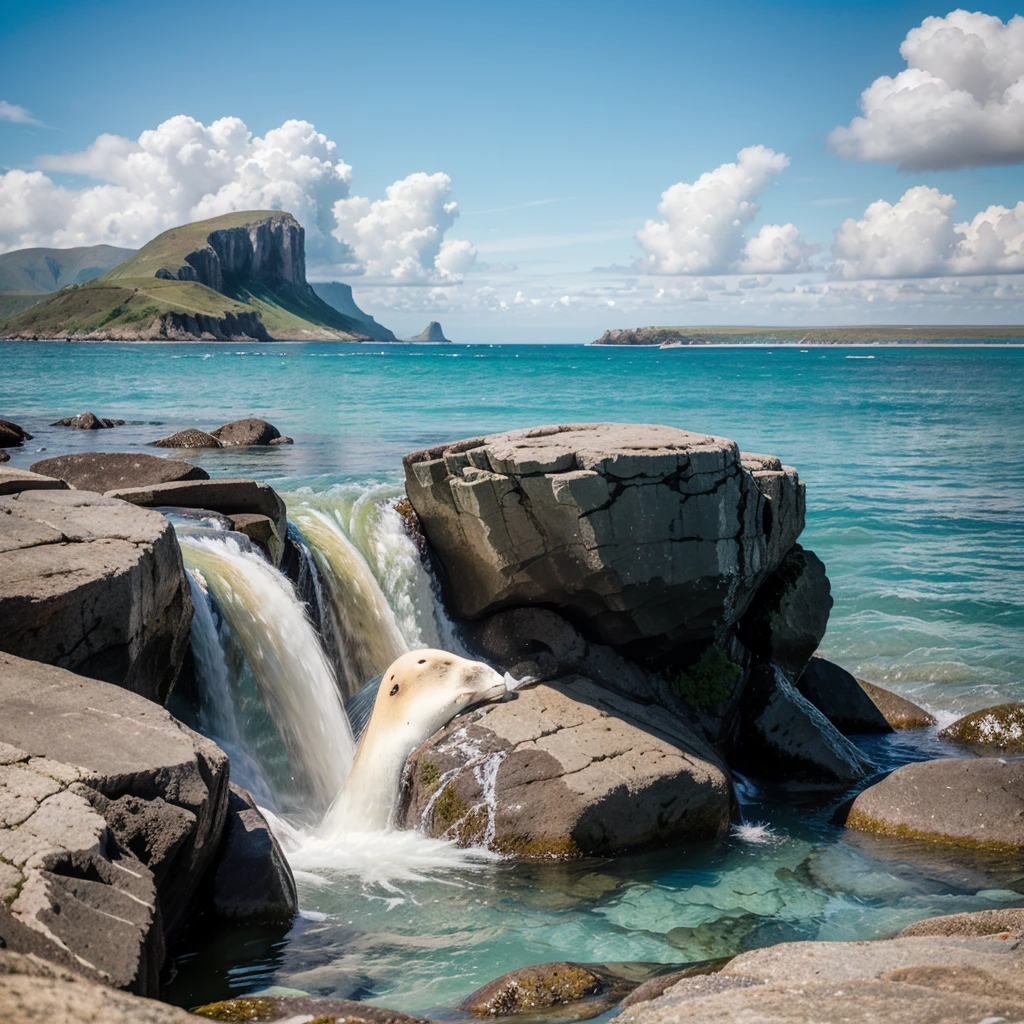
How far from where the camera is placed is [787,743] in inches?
484

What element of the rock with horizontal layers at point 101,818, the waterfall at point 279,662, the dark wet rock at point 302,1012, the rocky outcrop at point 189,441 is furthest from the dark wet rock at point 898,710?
the rocky outcrop at point 189,441

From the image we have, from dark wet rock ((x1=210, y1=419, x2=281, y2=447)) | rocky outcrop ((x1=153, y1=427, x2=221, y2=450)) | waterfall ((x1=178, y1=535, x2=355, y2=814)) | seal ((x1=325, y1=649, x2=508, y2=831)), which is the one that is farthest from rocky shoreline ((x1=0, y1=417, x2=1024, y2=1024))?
dark wet rock ((x1=210, y1=419, x2=281, y2=447))

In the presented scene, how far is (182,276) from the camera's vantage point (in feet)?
650

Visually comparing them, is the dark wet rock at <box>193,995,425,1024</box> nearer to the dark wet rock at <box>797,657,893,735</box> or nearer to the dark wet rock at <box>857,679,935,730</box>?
the dark wet rock at <box>797,657,893,735</box>

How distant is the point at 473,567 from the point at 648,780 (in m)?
4.01

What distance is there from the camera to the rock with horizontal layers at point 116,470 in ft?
48.1

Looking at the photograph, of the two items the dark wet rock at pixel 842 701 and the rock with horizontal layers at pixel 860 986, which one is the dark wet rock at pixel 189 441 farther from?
the rock with horizontal layers at pixel 860 986

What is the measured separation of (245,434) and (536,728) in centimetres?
2202

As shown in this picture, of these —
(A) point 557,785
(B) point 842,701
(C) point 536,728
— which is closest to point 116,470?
(C) point 536,728

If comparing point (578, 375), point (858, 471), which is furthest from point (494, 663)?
point (578, 375)

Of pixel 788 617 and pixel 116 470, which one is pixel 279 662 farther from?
pixel 788 617

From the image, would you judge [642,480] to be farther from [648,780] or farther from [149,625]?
[149,625]

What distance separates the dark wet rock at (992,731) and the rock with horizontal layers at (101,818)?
1066 centimetres

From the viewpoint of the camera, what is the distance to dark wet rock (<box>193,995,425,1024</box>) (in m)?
4.37
